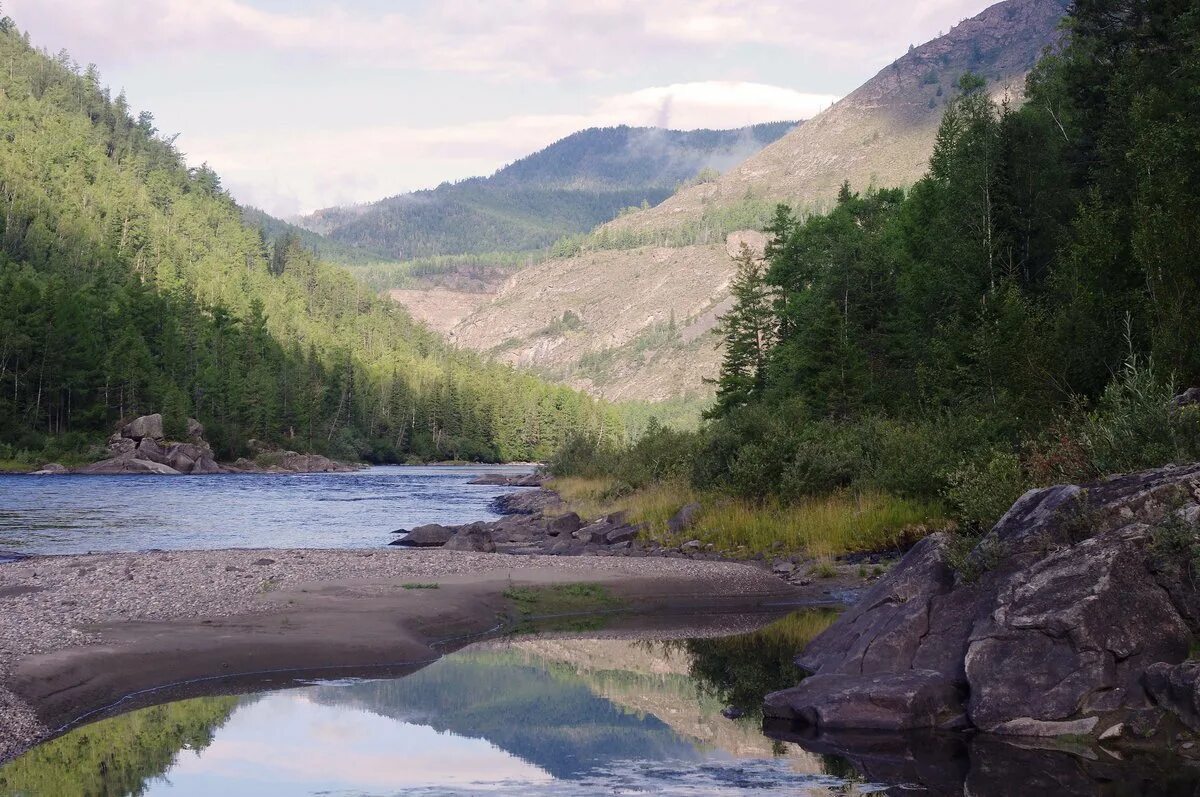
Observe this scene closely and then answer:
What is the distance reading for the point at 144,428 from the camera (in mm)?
116500

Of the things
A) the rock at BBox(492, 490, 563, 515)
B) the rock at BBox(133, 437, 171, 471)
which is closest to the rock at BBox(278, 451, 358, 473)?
the rock at BBox(133, 437, 171, 471)

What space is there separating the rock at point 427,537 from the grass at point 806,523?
688 cm

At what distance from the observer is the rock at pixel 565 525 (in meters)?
44.8

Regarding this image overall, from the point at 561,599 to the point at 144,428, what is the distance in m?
101

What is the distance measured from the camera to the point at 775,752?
14.7 meters

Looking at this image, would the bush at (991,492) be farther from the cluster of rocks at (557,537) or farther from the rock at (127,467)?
the rock at (127,467)

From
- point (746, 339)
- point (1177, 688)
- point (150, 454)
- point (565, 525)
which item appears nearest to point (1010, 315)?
point (1177, 688)

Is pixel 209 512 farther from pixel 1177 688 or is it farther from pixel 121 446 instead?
pixel 121 446

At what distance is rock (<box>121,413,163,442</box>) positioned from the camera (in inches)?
4573

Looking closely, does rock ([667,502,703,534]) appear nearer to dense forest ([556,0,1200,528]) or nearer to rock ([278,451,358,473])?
dense forest ([556,0,1200,528])

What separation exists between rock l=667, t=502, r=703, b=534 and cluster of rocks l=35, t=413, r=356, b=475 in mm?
80201

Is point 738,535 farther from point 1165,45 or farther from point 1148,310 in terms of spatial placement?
point 1165,45

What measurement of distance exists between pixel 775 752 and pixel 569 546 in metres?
25.2

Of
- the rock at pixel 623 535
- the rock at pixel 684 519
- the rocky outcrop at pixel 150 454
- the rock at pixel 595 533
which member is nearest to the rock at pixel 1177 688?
the rock at pixel 684 519
